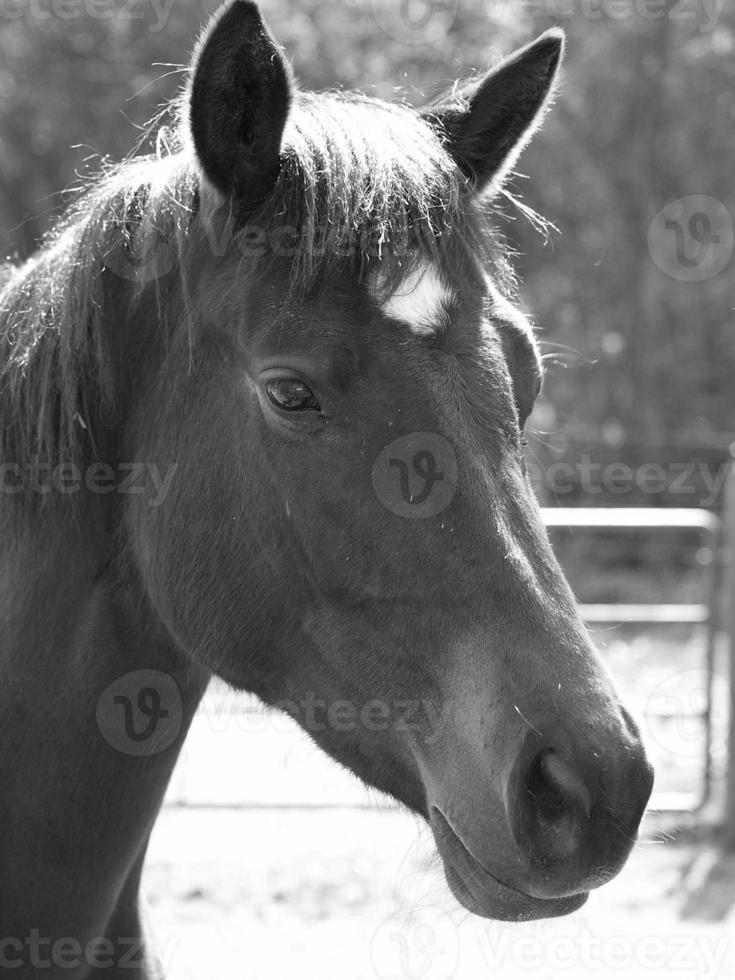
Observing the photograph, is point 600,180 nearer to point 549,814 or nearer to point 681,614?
point 681,614

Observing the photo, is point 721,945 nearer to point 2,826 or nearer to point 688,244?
point 2,826

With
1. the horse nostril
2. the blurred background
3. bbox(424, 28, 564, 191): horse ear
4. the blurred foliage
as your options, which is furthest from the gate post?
the blurred foliage

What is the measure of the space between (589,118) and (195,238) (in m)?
13.8

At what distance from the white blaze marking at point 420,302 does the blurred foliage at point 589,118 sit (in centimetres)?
1175

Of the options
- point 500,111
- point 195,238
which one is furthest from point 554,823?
point 500,111

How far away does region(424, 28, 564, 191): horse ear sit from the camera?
2.21 metres

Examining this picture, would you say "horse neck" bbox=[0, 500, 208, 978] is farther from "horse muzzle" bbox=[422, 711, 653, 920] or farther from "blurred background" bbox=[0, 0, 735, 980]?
"blurred background" bbox=[0, 0, 735, 980]

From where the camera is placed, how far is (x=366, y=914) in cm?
477

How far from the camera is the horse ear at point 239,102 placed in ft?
5.89

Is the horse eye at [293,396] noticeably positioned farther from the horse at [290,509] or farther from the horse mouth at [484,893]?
the horse mouth at [484,893]

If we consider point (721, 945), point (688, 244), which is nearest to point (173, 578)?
point (721, 945)

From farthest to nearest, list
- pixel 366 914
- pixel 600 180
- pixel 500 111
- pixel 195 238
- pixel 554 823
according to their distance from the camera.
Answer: pixel 600 180, pixel 366 914, pixel 500 111, pixel 195 238, pixel 554 823

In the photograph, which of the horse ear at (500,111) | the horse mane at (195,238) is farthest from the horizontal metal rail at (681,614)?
the horse mane at (195,238)

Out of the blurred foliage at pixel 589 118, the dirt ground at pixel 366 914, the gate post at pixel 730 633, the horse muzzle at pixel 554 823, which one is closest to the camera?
the horse muzzle at pixel 554 823
